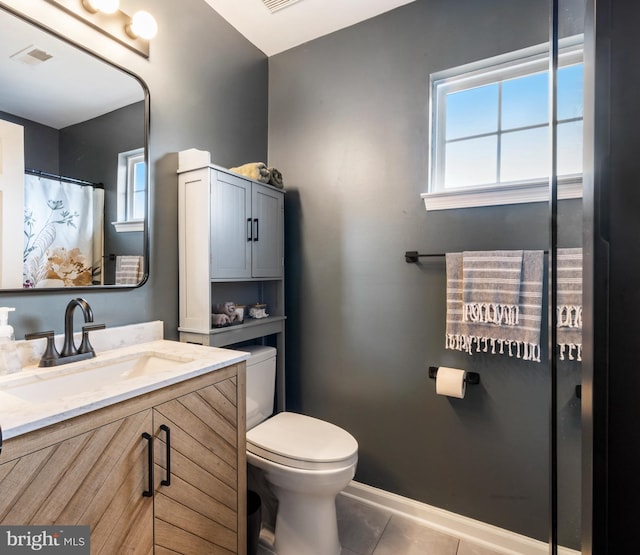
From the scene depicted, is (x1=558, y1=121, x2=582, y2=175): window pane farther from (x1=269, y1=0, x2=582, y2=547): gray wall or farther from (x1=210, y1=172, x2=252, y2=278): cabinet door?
(x1=210, y1=172, x2=252, y2=278): cabinet door

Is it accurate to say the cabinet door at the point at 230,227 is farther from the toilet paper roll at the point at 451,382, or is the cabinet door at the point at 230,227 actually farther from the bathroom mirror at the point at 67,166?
the toilet paper roll at the point at 451,382

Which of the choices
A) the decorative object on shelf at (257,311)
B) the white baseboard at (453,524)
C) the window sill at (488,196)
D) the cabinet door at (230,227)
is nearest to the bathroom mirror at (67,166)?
the cabinet door at (230,227)

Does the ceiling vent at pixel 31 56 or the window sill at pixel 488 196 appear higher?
the ceiling vent at pixel 31 56

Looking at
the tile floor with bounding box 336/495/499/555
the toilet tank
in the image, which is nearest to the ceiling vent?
the toilet tank

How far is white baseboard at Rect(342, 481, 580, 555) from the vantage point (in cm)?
150

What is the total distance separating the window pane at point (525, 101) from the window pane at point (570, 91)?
3.30 feet

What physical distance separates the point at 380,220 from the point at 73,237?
4.46 ft

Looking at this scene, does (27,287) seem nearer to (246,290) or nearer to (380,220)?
(246,290)

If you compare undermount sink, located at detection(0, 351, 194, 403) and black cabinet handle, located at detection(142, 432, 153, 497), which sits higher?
undermount sink, located at detection(0, 351, 194, 403)

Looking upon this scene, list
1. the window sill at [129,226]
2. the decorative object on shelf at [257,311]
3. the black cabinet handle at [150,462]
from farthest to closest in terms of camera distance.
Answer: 1. the decorative object on shelf at [257,311]
2. the window sill at [129,226]
3. the black cabinet handle at [150,462]

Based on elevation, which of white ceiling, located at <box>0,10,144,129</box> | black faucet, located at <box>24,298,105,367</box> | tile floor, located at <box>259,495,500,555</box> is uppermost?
white ceiling, located at <box>0,10,144,129</box>

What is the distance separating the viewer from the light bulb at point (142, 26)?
1375mm

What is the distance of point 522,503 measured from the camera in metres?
1.51

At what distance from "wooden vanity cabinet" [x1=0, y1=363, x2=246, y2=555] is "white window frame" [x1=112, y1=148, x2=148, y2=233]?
742 millimetres
